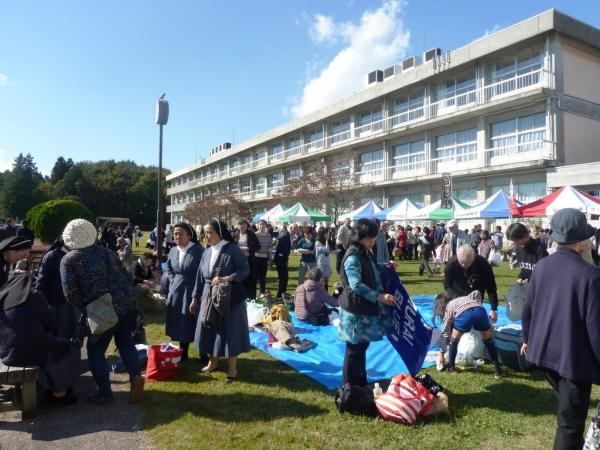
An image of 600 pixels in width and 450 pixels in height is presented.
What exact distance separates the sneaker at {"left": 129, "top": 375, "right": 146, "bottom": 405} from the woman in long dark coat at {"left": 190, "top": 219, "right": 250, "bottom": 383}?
80 cm

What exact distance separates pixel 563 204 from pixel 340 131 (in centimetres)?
2715

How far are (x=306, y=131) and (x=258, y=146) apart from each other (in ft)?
34.1

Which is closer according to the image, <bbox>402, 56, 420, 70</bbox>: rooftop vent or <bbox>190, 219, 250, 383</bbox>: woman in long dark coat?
<bbox>190, 219, 250, 383</bbox>: woman in long dark coat

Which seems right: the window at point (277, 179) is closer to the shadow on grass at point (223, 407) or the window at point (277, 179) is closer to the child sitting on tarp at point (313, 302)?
the child sitting on tarp at point (313, 302)

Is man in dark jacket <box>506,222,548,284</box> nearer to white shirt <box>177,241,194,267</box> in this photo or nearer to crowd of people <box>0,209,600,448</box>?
crowd of people <box>0,209,600,448</box>

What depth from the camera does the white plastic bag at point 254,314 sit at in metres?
7.63

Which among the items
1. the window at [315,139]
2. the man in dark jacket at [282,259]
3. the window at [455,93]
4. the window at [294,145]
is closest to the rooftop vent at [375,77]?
the window at [315,139]

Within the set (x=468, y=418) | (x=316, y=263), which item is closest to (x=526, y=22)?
(x=316, y=263)

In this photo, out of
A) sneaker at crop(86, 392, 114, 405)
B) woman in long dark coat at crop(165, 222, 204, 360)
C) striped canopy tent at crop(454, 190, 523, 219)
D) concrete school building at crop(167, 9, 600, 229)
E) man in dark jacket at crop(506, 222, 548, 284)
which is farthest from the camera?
concrete school building at crop(167, 9, 600, 229)

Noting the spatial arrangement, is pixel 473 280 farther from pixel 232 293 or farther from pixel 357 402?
pixel 232 293

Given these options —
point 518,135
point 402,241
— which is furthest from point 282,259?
point 518,135

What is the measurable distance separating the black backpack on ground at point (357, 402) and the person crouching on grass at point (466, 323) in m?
1.51

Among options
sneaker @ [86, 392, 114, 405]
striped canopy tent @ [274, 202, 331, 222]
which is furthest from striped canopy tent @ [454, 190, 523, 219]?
sneaker @ [86, 392, 114, 405]

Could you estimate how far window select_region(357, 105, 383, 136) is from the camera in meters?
31.9
